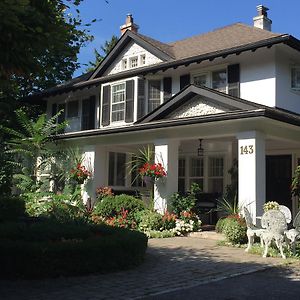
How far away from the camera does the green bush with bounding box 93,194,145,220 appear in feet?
50.9

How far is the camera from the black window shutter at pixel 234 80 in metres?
16.1

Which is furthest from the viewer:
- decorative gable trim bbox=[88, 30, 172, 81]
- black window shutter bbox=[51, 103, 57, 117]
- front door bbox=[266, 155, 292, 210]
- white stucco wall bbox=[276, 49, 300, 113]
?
black window shutter bbox=[51, 103, 57, 117]

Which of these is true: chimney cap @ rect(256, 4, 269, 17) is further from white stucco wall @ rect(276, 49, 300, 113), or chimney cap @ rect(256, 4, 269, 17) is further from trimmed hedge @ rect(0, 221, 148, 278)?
trimmed hedge @ rect(0, 221, 148, 278)

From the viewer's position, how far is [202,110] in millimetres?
14906

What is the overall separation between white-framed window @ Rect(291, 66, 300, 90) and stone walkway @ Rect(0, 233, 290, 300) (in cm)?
714

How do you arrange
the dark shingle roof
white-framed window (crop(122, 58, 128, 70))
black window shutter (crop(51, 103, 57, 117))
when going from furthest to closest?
black window shutter (crop(51, 103, 57, 117)) < white-framed window (crop(122, 58, 128, 70)) < the dark shingle roof

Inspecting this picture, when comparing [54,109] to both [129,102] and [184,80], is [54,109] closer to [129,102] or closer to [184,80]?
[129,102]

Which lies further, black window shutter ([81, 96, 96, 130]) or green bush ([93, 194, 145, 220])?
black window shutter ([81, 96, 96, 130])

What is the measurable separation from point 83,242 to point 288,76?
34.3ft

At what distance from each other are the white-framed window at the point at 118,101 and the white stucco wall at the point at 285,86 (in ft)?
21.9

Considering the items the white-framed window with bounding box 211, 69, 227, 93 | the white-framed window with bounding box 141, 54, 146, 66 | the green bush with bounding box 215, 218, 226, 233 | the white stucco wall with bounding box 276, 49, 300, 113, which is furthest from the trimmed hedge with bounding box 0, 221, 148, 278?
the white-framed window with bounding box 141, 54, 146, 66

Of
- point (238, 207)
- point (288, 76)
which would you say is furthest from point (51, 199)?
point (288, 76)

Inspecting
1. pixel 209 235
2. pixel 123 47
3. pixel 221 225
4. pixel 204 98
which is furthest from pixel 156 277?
pixel 123 47

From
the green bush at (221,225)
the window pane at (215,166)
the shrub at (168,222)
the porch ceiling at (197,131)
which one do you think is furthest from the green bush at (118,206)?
the window pane at (215,166)
